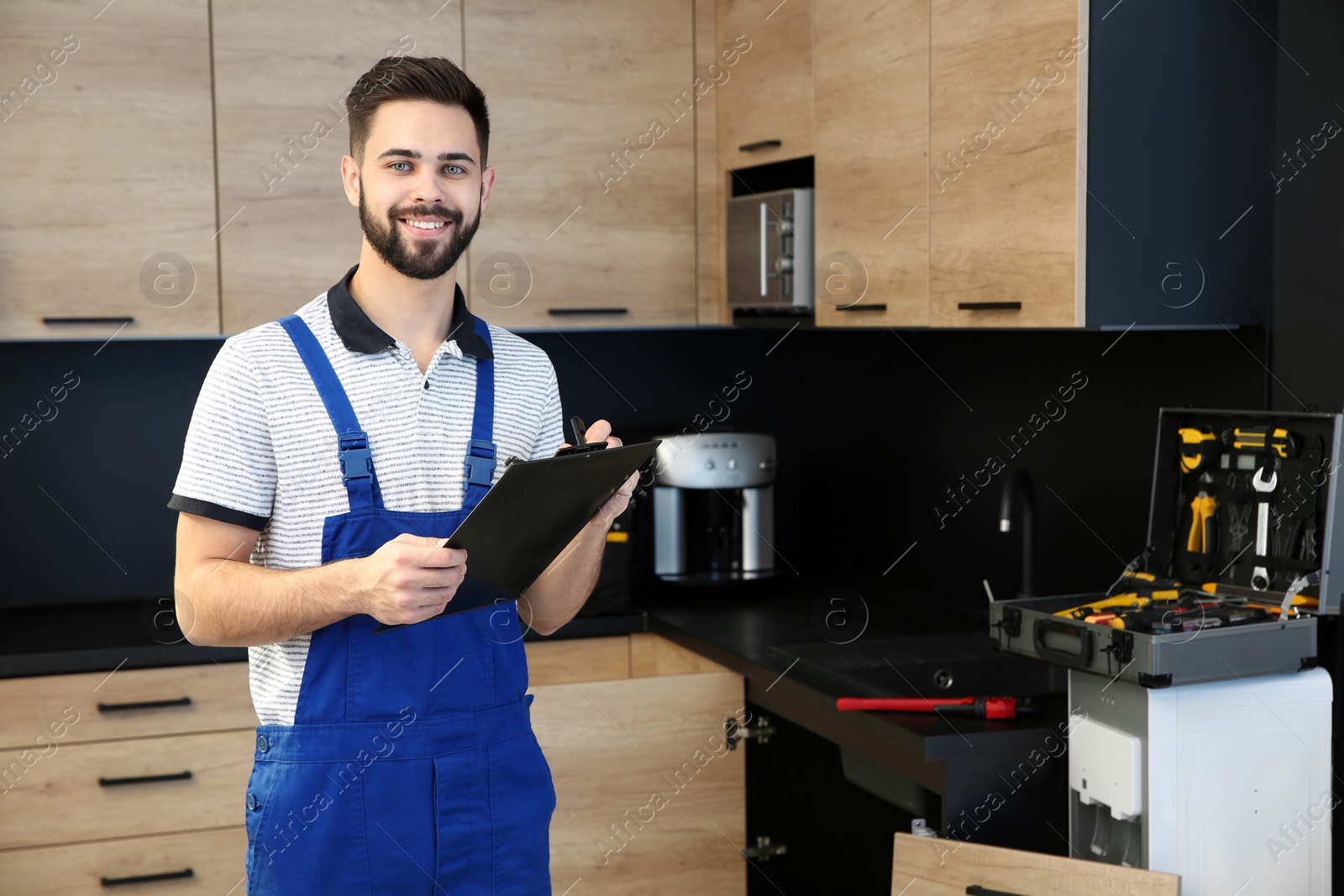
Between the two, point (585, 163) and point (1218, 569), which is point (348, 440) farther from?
point (585, 163)

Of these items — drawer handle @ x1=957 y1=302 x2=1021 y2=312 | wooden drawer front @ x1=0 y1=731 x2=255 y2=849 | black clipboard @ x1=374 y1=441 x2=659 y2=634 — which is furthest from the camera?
wooden drawer front @ x1=0 y1=731 x2=255 y2=849

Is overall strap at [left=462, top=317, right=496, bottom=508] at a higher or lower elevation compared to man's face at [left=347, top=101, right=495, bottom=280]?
lower

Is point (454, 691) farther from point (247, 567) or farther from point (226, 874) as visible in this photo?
point (226, 874)

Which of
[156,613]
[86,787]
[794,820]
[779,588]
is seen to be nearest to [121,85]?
[156,613]

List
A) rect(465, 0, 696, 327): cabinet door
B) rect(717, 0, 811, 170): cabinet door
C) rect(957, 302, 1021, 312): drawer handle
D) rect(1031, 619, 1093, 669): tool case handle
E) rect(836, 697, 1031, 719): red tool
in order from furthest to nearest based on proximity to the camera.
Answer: rect(465, 0, 696, 327): cabinet door, rect(717, 0, 811, 170): cabinet door, rect(957, 302, 1021, 312): drawer handle, rect(836, 697, 1031, 719): red tool, rect(1031, 619, 1093, 669): tool case handle

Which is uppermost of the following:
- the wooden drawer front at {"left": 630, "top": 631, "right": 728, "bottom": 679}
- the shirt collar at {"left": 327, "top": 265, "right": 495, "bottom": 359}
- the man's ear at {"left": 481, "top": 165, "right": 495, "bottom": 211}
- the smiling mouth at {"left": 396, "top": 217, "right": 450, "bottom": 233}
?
the man's ear at {"left": 481, "top": 165, "right": 495, "bottom": 211}

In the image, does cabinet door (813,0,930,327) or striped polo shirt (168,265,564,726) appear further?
cabinet door (813,0,930,327)

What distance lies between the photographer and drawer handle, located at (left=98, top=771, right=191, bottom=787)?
263 cm

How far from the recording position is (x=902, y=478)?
10.5 ft

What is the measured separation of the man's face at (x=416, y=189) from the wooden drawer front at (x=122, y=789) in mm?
1481

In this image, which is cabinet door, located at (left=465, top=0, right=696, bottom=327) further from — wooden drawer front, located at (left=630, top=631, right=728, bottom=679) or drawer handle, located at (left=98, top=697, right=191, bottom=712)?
drawer handle, located at (left=98, top=697, right=191, bottom=712)

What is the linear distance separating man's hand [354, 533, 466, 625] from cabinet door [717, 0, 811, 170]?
5.75 feet

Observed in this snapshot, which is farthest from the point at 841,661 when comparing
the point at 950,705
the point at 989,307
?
the point at 989,307

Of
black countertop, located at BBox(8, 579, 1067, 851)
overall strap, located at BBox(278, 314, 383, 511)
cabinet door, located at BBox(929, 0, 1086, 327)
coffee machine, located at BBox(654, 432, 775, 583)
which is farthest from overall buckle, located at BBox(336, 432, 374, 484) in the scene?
coffee machine, located at BBox(654, 432, 775, 583)
